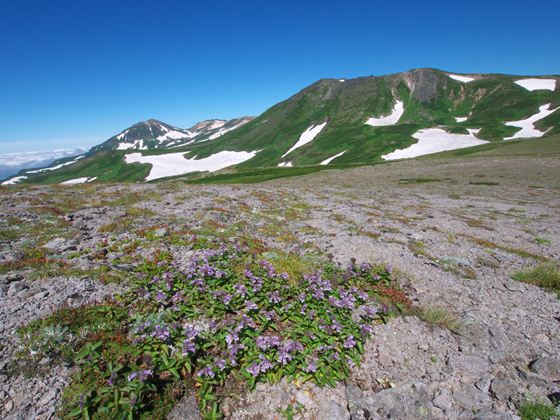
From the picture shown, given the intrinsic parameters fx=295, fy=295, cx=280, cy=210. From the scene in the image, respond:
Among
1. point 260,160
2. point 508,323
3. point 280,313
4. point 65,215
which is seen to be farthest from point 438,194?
point 260,160

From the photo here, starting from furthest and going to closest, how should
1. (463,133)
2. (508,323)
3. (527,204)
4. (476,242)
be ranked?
(463,133) < (527,204) < (476,242) < (508,323)

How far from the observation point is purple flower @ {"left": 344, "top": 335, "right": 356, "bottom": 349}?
271 inches

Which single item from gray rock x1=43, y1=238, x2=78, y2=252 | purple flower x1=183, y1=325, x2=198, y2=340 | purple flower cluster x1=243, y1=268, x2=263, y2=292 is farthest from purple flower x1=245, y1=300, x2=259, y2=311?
gray rock x1=43, y1=238, x2=78, y2=252

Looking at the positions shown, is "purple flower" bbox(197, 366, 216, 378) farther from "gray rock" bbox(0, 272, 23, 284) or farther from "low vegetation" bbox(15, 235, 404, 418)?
"gray rock" bbox(0, 272, 23, 284)

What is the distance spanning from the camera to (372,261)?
1224cm

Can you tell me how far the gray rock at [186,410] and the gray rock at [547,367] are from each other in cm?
747

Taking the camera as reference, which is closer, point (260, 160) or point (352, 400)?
point (352, 400)

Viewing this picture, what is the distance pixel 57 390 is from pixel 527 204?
38423 millimetres

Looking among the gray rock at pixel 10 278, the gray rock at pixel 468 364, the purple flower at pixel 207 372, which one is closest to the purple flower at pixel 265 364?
the purple flower at pixel 207 372

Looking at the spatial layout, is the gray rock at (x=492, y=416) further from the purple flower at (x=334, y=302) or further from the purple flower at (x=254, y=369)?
the purple flower at (x=254, y=369)

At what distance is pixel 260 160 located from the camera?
196m

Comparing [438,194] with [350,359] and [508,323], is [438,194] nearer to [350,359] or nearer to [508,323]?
[508,323]

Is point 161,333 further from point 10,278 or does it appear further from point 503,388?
point 503,388

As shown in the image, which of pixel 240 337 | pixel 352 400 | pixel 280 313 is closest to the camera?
pixel 352 400
